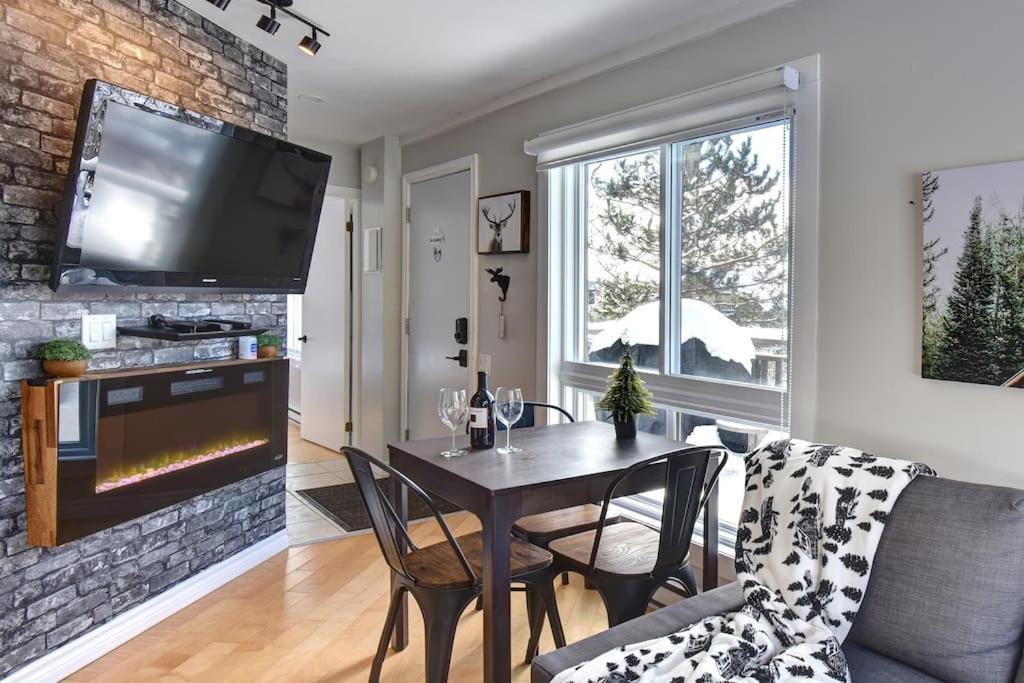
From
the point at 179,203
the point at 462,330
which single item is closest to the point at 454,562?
the point at 179,203

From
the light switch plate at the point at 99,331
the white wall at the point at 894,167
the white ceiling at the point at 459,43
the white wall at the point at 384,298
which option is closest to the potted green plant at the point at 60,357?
the light switch plate at the point at 99,331

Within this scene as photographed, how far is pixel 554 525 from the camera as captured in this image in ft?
8.34

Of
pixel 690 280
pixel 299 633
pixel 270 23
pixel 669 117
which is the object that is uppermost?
pixel 270 23

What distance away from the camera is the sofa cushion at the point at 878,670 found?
145cm

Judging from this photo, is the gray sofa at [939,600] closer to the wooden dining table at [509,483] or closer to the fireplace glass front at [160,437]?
the wooden dining table at [509,483]

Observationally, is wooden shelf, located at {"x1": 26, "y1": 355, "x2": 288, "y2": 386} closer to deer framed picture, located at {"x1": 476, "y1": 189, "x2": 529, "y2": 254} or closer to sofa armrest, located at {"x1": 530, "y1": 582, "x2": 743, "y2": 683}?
deer framed picture, located at {"x1": 476, "y1": 189, "x2": 529, "y2": 254}

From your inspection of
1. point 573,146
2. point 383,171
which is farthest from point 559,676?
point 383,171

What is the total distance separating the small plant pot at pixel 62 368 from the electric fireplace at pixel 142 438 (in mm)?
37

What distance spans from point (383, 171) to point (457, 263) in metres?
1.03

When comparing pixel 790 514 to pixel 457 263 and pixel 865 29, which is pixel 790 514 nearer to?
pixel 865 29

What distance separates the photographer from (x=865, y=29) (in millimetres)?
2262

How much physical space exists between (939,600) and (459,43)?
279 cm

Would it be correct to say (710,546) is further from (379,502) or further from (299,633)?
(299,633)

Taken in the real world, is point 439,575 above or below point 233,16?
below
